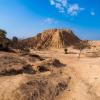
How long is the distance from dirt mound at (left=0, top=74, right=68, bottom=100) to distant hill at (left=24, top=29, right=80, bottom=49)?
76655 millimetres

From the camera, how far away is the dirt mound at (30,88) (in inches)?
682

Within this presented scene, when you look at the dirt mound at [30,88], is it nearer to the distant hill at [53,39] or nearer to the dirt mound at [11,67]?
the dirt mound at [11,67]

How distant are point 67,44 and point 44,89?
82.5 metres

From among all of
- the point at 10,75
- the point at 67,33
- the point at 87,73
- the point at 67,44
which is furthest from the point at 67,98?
the point at 67,33

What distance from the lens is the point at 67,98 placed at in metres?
18.9

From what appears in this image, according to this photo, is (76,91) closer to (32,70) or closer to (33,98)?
(33,98)

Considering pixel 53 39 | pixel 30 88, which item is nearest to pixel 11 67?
pixel 30 88

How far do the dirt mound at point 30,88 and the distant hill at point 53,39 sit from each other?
251ft

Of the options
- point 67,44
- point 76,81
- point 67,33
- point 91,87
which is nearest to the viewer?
point 91,87

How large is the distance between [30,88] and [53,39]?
85979 mm

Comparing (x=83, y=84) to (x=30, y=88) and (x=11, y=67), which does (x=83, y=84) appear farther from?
(x=11, y=67)

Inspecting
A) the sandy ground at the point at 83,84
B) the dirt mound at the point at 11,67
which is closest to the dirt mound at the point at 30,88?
the sandy ground at the point at 83,84

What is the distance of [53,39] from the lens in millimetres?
104562

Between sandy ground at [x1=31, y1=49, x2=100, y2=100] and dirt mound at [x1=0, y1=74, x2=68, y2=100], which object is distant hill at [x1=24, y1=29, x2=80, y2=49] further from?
dirt mound at [x1=0, y1=74, x2=68, y2=100]
